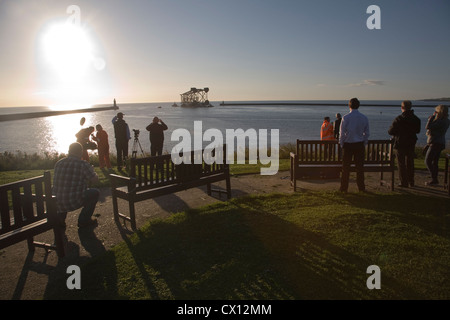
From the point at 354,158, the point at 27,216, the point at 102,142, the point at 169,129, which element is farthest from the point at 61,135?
the point at 354,158

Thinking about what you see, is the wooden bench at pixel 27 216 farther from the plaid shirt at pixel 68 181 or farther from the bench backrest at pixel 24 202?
the plaid shirt at pixel 68 181

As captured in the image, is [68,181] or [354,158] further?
[354,158]

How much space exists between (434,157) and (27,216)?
29.3 ft

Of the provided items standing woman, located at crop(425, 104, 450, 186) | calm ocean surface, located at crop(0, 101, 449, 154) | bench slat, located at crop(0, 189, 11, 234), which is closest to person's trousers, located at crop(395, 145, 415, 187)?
standing woman, located at crop(425, 104, 450, 186)

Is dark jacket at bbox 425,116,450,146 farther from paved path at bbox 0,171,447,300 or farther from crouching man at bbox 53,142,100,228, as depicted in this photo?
crouching man at bbox 53,142,100,228

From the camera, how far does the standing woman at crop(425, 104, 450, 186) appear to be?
7.88 metres

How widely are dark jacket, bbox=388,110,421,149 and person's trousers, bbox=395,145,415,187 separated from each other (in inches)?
4.9

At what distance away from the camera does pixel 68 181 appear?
5.21 meters

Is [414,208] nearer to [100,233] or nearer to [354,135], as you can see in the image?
[354,135]

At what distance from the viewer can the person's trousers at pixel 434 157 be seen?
8148 mm

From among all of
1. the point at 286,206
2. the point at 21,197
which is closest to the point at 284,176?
the point at 286,206

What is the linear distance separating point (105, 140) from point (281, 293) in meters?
9.97

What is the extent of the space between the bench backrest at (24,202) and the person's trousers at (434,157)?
335 inches
